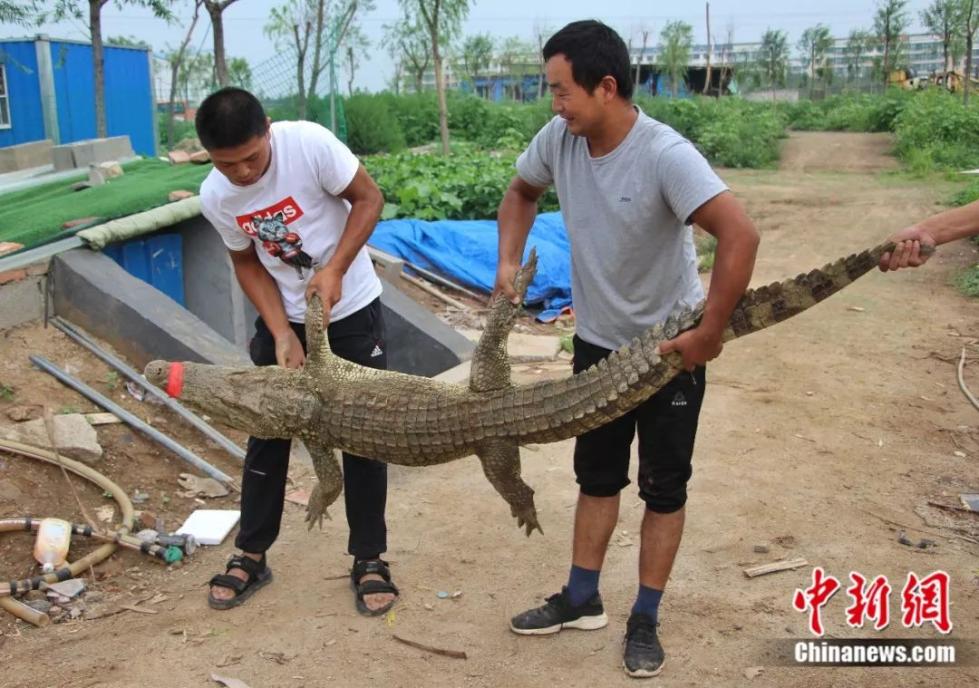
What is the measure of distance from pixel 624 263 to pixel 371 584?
1.72 meters

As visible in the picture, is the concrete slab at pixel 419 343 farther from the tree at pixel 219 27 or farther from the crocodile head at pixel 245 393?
the tree at pixel 219 27

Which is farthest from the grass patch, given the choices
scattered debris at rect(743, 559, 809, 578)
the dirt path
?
the dirt path

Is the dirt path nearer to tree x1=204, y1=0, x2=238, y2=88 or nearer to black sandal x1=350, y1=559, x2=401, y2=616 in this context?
tree x1=204, y1=0, x2=238, y2=88

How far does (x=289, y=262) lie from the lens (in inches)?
133

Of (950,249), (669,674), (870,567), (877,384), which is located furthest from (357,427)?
(950,249)

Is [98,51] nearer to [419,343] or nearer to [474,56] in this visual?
[419,343]

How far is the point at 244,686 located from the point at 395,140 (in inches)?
779

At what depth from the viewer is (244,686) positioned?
10.1 feet

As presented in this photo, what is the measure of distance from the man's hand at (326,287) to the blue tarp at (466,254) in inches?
220

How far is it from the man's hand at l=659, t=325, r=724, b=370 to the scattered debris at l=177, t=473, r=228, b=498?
9.61 ft

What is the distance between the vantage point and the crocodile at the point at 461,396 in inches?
105

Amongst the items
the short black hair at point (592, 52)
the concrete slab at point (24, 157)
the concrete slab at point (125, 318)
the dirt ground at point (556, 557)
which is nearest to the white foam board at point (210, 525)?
the dirt ground at point (556, 557)

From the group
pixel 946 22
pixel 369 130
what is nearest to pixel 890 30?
pixel 946 22

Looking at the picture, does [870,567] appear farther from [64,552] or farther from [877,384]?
[64,552]
